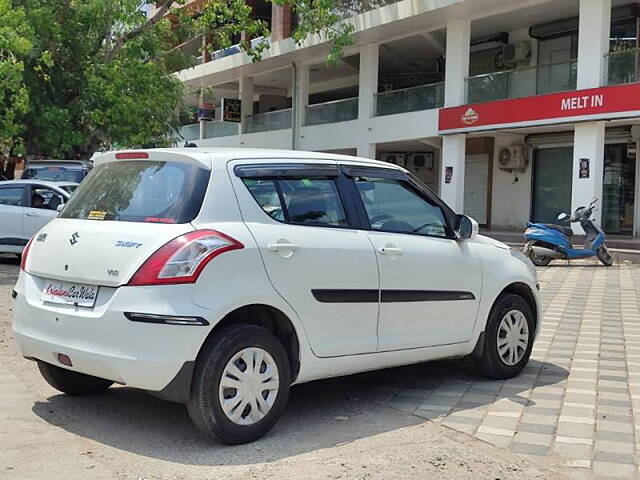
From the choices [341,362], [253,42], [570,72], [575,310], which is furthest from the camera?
[253,42]

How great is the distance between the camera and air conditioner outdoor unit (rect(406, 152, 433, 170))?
2764 centimetres

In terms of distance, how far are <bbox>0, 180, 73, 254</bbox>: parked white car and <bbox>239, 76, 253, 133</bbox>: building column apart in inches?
694

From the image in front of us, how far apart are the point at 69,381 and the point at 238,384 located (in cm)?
162

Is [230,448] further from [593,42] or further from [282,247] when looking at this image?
[593,42]

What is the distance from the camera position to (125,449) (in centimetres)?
417

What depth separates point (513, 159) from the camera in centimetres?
2245

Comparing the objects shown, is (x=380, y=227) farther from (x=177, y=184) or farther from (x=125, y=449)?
(x=125, y=449)

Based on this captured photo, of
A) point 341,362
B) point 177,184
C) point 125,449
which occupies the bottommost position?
point 125,449

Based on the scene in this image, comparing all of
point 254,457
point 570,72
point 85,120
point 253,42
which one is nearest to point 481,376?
point 254,457

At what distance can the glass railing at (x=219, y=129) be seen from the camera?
32397 millimetres

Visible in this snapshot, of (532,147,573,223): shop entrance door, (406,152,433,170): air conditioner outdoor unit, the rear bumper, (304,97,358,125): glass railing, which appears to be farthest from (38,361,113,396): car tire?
(406,152,433,170): air conditioner outdoor unit

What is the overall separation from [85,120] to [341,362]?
16476 millimetres

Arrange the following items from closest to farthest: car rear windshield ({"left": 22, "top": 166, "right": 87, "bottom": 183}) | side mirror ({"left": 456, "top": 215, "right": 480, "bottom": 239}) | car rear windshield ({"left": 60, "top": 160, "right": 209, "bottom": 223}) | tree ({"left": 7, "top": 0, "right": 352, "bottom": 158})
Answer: car rear windshield ({"left": 60, "top": 160, "right": 209, "bottom": 223}) → side mirror ({"left": 456, "top": 215, "right": 480, "bottom": 239}) → car rear windshield ({"left": 22, "top": 166, "right": 87, "bottom": 183}) → tree ({"left": 7, "top": 0, "right": 352, "bottom": 158})

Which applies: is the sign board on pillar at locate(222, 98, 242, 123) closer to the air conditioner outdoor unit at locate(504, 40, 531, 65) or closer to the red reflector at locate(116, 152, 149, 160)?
the air conditioner outdoor unit at locate(504, 40, 531, 65)
